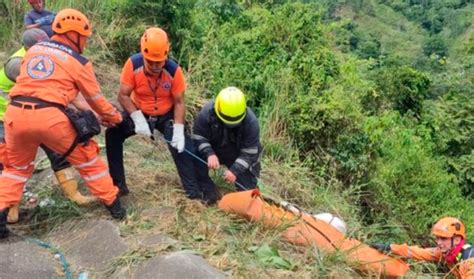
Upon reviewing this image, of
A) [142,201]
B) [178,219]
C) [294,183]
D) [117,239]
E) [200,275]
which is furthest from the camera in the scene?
[294,183]

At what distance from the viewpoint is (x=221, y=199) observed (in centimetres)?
488

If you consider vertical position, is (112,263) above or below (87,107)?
below

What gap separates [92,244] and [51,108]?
1.05m

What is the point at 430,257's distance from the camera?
19.5 feet

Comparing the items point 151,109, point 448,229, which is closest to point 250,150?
point 151,109

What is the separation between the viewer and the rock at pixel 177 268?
353 centimetres

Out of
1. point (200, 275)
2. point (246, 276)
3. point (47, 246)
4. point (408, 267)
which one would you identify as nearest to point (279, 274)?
point (246, 276)

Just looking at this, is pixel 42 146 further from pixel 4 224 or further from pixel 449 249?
pixel 449 249

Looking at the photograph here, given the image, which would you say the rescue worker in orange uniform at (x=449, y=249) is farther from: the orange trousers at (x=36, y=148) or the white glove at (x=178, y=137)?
the orange trousers at (x=36, y=148)

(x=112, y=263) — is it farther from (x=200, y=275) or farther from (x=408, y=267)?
(x=408, y=267)

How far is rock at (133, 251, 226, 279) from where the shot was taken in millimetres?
3531

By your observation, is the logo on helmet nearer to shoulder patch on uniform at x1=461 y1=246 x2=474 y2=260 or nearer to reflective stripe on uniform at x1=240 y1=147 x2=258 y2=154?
reflective stripe on uniform at x1=240 y1=147 x2=258 y2=154

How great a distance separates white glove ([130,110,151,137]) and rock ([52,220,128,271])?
2.64 ft

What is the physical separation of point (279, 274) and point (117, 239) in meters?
1.22
